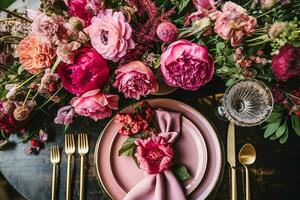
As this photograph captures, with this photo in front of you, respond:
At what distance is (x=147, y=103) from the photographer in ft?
3.14

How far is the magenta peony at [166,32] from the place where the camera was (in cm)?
79

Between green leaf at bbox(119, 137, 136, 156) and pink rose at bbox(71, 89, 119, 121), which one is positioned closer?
pink rose at bbox(71, 89, 119, 121)

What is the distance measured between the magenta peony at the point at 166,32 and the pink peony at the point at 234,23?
11 centimetres

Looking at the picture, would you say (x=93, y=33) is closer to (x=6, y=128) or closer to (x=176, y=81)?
(x=176, y=81)

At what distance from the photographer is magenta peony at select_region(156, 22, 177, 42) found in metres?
A: 0.79

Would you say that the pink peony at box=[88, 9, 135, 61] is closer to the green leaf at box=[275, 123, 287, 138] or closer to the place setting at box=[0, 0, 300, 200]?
the place setting at box=[0, 0, 300, 200]

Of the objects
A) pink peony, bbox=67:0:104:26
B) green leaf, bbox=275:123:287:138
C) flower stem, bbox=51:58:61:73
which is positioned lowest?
green leaf, bbox=275:123:287:138

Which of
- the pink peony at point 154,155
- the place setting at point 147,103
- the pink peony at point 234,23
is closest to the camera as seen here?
the pink peony at point 234,23

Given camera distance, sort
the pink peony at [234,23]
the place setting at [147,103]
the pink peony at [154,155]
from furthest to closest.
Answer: the pink peony at [154,155]
the place setting at [147,103]
the pink peony at [234,23]

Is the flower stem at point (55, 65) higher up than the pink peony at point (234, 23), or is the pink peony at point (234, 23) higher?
the pink peony at point (234, 23)

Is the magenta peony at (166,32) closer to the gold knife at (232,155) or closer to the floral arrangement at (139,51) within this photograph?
the floral arrangement at (139,51)

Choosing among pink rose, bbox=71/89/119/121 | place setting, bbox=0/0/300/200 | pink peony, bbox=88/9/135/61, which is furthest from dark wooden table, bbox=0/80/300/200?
pink peony, bbox=88/9/135/61

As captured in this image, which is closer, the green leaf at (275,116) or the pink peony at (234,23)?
the pink peony at (234,23)

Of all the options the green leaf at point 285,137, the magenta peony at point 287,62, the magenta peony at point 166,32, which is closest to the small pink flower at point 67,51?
the magenta peony at point 166,32
